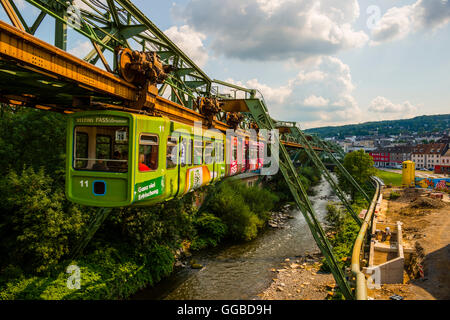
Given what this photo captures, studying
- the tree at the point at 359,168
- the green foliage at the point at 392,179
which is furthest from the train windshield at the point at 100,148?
the green foliage at the point at 392,179

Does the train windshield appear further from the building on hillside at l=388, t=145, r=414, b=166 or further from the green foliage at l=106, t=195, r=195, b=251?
the building on hillside at l=388, t=145, r=414, b=166

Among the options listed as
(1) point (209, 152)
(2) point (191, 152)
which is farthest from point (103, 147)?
(1) point (209, 152)

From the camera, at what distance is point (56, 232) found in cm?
1042

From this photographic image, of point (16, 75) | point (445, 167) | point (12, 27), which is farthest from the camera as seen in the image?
point (445, 167)

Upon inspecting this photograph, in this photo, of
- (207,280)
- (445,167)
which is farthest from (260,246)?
(445,167)

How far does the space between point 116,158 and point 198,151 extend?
3.44 m

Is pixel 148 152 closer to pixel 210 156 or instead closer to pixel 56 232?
pixel 210 156

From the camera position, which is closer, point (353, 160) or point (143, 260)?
point (143, 260)

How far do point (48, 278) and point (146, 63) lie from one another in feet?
29.7

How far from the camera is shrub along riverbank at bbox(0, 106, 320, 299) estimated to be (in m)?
10.3

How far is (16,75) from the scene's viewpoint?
18.7ft

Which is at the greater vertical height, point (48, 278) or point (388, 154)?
point (388, 154)

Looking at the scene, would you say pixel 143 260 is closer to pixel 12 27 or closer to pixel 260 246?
pixel 260 246

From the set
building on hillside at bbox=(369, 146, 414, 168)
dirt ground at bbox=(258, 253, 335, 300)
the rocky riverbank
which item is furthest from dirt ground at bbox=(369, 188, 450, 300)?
building on hillside at bbox=(369, 146, 414, 168)
